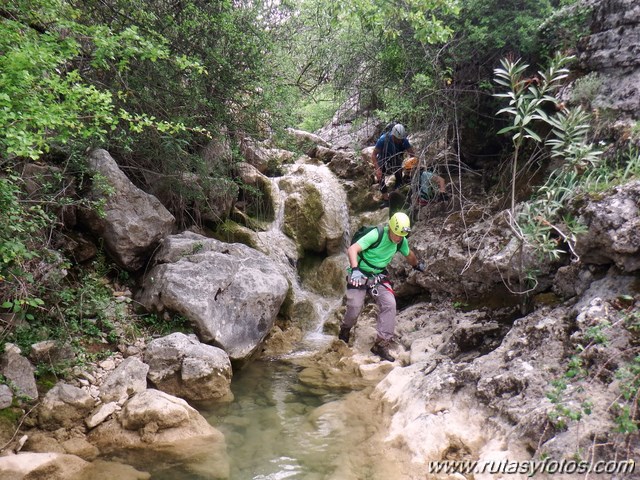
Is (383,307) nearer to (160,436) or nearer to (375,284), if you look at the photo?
(375,284)

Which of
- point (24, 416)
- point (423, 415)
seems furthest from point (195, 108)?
point (423, 415)

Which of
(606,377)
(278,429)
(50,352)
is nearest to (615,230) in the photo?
(606,377)

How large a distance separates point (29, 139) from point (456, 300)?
221 inches

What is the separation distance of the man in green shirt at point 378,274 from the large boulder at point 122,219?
317 centimetres

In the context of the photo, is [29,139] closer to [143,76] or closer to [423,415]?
[143,76]

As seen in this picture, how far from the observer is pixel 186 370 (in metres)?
5.04

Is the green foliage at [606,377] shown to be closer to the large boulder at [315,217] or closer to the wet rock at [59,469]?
the wet rock at [59,469]

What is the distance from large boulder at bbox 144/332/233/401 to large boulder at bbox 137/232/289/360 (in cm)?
59

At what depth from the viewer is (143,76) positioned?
20.3 feet

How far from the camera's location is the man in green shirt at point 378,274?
6.07m

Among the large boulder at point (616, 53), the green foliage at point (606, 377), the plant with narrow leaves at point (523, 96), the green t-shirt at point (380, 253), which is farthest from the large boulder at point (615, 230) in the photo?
the green t-shirt at point (380, 253)

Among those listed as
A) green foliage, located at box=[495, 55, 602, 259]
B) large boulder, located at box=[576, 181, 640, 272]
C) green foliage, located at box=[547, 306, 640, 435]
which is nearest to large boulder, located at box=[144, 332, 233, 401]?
green foliage, located at box=[547, 306, 640, 435]
